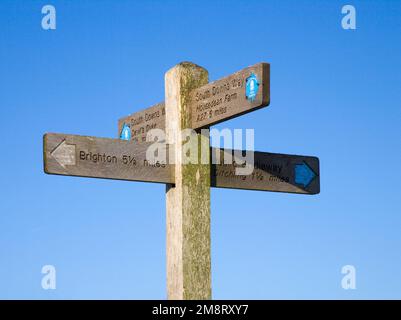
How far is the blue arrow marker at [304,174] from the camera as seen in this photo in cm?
666

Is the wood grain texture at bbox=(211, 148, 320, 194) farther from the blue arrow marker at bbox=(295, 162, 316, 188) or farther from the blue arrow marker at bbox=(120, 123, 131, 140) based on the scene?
the blue arrow marker at bbox=(120, 123, 131, 140)

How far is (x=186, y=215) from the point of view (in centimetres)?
598

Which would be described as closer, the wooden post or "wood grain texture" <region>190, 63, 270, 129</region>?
"wood grain texture" <region>190, 63, 270, 129</region>

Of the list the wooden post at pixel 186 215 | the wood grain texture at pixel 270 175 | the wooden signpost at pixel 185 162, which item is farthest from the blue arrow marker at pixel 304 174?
the wooden post at pixel 186 215

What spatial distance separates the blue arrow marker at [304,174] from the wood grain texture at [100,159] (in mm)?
1098

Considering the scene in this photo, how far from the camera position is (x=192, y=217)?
236 inches

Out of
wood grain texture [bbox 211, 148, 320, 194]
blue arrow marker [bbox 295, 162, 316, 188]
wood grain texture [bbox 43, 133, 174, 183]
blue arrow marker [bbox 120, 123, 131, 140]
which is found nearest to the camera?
wood grain texture [bbox 43, 133, 174, 183]

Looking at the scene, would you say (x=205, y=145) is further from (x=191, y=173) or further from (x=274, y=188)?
(x=274, y=188)

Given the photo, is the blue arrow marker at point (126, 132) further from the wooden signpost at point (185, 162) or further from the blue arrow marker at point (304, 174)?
the blue arrow marker at point (304, 174)

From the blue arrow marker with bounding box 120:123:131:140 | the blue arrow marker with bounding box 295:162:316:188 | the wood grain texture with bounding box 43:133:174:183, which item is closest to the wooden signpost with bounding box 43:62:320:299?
the wood grain texture with bounding box 43:133:174:183

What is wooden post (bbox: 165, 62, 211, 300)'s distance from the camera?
593cm

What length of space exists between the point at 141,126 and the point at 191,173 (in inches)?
36.2
